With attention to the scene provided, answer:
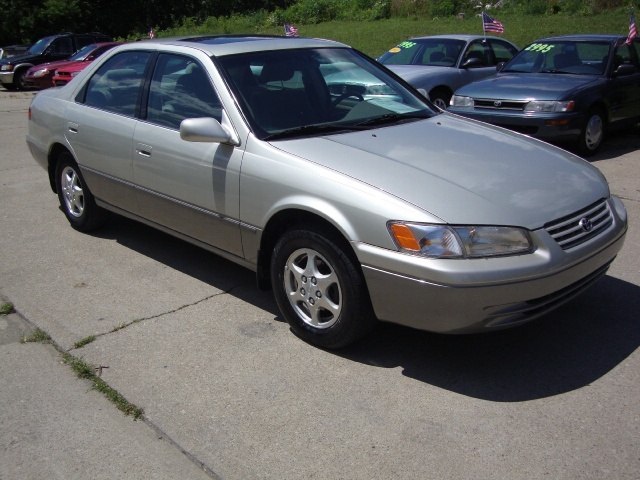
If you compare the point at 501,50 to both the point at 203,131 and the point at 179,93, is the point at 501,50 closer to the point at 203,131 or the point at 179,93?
the point at 179,93

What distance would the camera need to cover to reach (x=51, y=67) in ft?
62.6

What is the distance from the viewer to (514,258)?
3602 millimetres

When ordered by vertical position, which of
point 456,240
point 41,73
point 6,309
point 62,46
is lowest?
point 41,73

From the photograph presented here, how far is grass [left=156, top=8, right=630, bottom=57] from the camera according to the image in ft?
66.7

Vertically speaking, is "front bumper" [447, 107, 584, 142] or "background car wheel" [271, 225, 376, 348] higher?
"background car wheel" [271, 225, 376, 348]

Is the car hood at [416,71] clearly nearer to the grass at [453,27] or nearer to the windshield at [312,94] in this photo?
the windshield at [312,94]

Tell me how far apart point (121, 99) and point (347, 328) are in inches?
107

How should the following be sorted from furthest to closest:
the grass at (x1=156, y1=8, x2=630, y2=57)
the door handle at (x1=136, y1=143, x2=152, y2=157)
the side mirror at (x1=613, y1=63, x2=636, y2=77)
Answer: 1. the grass at (x1=156, y1=8, x2=630, y2=57)
2. the side mirror at (x1=613, y1=63, x2=636, y2=77)
3. the door handle at (x1=136, y1=143, x2=152, y2=157)

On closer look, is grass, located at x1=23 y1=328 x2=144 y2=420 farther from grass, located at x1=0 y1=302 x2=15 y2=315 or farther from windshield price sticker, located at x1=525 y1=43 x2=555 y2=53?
windshield price sticker, located at x1=525 y1=43 x2=555 y2=53

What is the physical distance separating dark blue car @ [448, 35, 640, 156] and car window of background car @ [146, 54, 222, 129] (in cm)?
508

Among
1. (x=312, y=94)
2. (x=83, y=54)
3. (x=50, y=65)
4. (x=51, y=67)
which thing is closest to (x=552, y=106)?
(x=312, y=94)

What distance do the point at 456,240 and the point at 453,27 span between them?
73.1 feet

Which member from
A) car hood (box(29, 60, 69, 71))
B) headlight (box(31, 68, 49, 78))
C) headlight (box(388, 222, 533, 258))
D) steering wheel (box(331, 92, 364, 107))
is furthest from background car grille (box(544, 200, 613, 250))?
headlight (box(31, 68, 49, 78))

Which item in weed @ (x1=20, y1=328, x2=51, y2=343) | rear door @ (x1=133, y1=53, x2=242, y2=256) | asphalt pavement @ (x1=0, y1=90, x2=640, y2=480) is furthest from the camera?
rear door @ (x1=133, y1=53, x2=242, y2=256)
